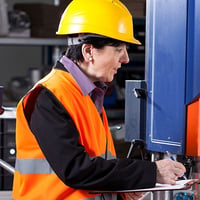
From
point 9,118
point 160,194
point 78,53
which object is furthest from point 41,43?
point 78,53

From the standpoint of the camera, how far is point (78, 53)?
167cm

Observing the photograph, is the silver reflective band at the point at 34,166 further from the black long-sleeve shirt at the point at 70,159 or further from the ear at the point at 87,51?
the ear at the point at 87,51

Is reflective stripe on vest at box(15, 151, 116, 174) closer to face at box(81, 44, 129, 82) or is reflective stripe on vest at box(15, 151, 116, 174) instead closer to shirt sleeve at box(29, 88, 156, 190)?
shirt sleeve at box(29, 88, 156, 190)

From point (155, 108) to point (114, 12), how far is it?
1.38ft

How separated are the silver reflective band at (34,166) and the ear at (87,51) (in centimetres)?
30

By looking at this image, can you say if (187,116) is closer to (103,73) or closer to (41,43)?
(103,73)

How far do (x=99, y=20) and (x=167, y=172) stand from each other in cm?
46

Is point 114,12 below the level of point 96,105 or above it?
above

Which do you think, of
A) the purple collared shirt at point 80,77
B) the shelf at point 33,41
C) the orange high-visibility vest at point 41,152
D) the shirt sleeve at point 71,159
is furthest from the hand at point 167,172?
the shelf at point 33,41

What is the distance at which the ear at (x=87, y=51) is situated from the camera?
5.41 ft

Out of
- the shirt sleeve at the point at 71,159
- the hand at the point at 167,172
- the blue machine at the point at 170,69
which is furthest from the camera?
the blue machine at the point at 170,69

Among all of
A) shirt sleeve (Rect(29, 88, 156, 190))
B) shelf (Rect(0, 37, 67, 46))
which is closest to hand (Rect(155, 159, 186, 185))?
shirt sleeve (Rect(29, 88, 156, 190))

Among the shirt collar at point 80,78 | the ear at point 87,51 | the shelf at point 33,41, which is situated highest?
the shelf at point 33,41

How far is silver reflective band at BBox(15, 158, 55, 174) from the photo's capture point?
62.9 inches
